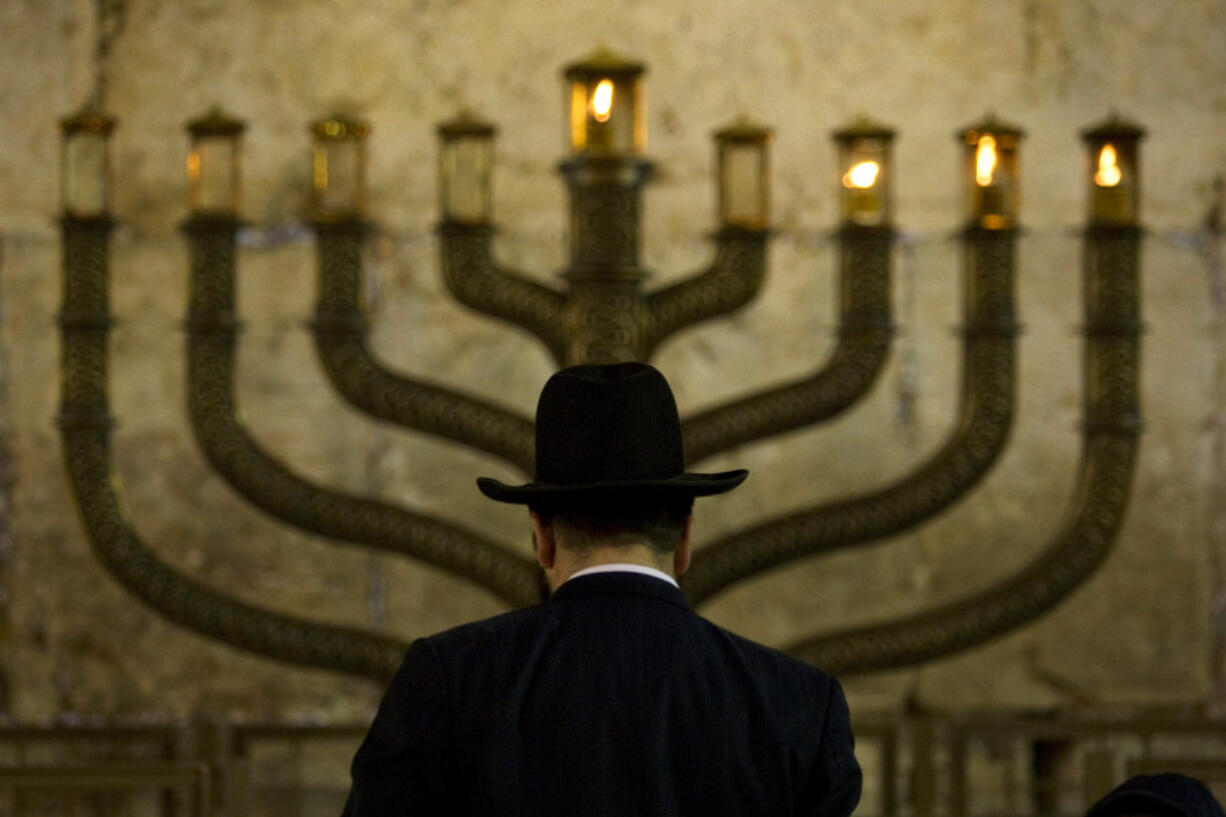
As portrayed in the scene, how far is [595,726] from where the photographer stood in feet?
4.65

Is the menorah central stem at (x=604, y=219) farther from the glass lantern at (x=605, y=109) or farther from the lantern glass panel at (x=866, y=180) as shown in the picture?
the lantern glass panel at (x=866, y=180)

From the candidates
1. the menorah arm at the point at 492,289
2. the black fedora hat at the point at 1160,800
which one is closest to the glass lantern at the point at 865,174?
the menorah arm at the point at 492,289

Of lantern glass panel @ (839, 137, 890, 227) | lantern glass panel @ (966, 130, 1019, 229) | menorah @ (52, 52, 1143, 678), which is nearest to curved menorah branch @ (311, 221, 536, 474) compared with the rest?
menorah @ (52, 52, 1143, 678)

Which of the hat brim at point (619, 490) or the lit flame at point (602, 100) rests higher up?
the lit flame at point (602, 100)

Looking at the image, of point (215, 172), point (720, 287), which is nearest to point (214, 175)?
point (215, 172)

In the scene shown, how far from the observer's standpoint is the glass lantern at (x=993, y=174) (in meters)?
3.46

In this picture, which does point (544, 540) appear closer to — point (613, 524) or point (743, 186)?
point (613, 524)

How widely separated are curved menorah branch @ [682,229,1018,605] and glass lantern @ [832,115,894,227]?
0.29 metres

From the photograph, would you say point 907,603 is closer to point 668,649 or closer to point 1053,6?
point 1053,6

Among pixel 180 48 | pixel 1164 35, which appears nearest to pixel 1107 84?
pixel 1164 35

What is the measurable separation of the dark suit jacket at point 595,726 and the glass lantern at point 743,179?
6.71 ft

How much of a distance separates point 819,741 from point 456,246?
218 centimetres

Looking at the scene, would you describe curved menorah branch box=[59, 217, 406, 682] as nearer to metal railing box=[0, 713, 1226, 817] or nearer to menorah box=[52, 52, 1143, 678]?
menorah box=[52, 52, 1143, 678]

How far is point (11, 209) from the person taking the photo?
178 inches
